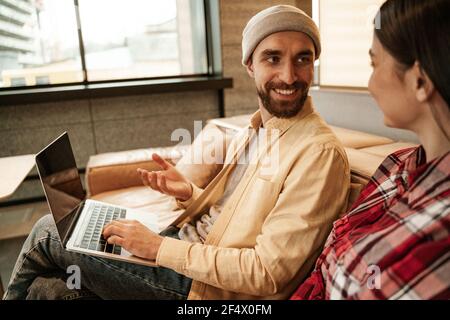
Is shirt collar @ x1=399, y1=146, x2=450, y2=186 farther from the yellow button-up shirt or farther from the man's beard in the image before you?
the man's beard

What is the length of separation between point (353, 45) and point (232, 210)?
138 centimetres

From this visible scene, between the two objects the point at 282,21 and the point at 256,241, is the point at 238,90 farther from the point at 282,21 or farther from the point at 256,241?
the point at 256,241

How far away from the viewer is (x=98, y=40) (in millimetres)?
3531

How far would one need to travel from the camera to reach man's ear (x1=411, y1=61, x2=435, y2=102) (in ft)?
2.40

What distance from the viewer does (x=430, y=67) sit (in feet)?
2.35

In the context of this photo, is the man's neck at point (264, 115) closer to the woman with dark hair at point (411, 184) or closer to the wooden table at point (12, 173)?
the woman with dark hair at point (411, 184)

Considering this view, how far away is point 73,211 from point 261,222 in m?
0.77

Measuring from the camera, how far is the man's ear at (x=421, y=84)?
0.73 m

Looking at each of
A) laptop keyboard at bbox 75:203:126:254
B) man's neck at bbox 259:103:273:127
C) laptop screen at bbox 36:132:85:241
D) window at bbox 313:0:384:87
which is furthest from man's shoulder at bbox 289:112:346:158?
window at bbox 313:0:384:87

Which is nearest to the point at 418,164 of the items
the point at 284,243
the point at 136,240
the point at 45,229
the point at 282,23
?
the point at 284,243

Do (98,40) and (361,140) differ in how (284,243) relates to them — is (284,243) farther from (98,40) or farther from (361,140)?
(98,40)
